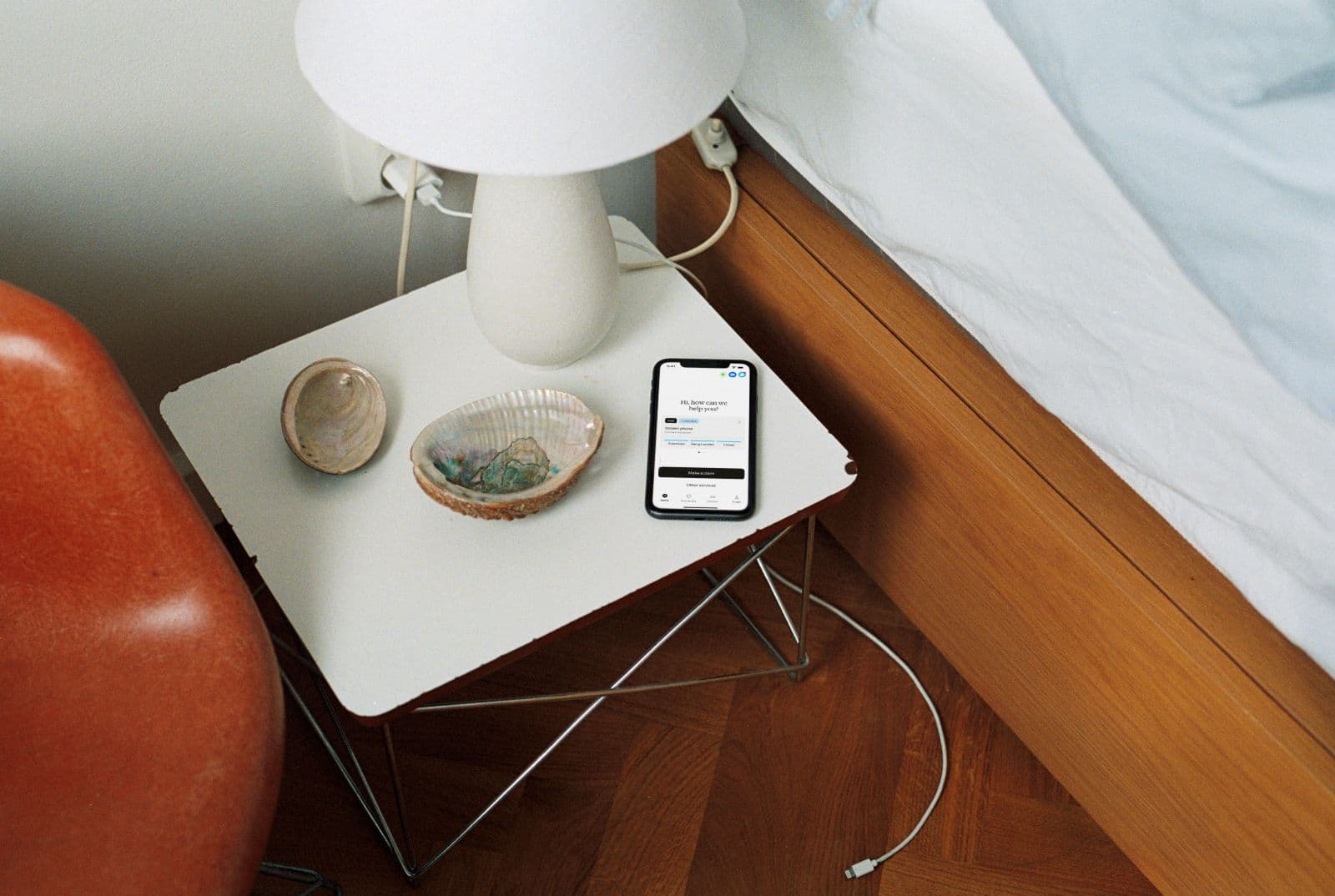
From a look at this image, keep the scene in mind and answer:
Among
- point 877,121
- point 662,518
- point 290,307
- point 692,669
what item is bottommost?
point 692,669

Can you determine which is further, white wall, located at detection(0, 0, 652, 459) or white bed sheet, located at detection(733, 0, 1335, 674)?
white wall, located at detection(0, 0, 652, 459)

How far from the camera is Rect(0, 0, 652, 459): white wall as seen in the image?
0.87 m

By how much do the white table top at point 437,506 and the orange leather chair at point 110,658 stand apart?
66 millimetres

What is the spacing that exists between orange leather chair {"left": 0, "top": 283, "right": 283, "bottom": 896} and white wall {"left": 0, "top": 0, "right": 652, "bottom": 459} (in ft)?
0.86

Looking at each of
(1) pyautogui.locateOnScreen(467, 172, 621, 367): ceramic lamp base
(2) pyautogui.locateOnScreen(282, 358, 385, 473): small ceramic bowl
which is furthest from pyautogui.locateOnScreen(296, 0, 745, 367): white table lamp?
(2) pyautogui.locateOnScreen(282, 358, 385, 473): small ceramic bowl

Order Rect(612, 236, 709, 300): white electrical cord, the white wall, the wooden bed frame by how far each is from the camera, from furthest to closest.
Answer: Rect(612, 236, 709, 300): white electrical cord, the white wall, the wooden bed frame

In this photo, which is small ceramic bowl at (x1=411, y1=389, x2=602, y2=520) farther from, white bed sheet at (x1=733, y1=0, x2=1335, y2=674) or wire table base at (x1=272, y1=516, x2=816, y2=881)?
white bed sheet at (x1=733, y1=0, x2=1335, y2=674)

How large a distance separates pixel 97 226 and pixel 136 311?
0.09 metres

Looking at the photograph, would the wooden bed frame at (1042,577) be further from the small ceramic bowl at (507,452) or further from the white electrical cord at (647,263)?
the small ceramic bowl at (507,452)

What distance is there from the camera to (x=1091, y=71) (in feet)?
2.31

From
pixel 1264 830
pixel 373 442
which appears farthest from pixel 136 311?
pixel 1264 830

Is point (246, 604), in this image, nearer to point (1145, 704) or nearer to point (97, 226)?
point (97, 226)

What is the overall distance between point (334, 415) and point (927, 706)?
0.60m

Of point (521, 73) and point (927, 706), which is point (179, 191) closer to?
point (521, 73)
